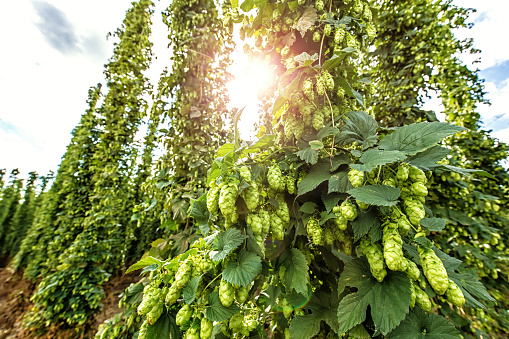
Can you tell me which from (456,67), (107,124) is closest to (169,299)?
(456,67)

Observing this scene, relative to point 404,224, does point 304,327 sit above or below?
below

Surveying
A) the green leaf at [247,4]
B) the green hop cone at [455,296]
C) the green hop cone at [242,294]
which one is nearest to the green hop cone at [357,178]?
the green hop cone at [455,296]

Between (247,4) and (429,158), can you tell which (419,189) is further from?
(247,4)

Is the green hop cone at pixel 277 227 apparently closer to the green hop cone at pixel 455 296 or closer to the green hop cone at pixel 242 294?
the green hop cone at pixel 242 294

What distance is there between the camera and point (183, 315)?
0.69m

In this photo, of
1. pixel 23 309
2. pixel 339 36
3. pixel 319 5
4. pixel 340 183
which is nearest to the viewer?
pixel 340 183

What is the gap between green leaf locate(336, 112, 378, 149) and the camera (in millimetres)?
910

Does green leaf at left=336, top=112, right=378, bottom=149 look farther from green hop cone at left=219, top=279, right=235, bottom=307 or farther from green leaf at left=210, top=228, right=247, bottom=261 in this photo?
green hop cone at left=219, top=279, right=235, bottom=307

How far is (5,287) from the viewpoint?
6062 mm

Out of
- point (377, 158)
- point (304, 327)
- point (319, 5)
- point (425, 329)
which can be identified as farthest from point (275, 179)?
point (319, 5)

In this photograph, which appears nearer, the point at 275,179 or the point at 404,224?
the point at 404,224

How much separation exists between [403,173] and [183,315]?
849 mm

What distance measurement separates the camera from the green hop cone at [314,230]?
0.81m

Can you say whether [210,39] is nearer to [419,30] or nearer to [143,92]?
[143,92]
